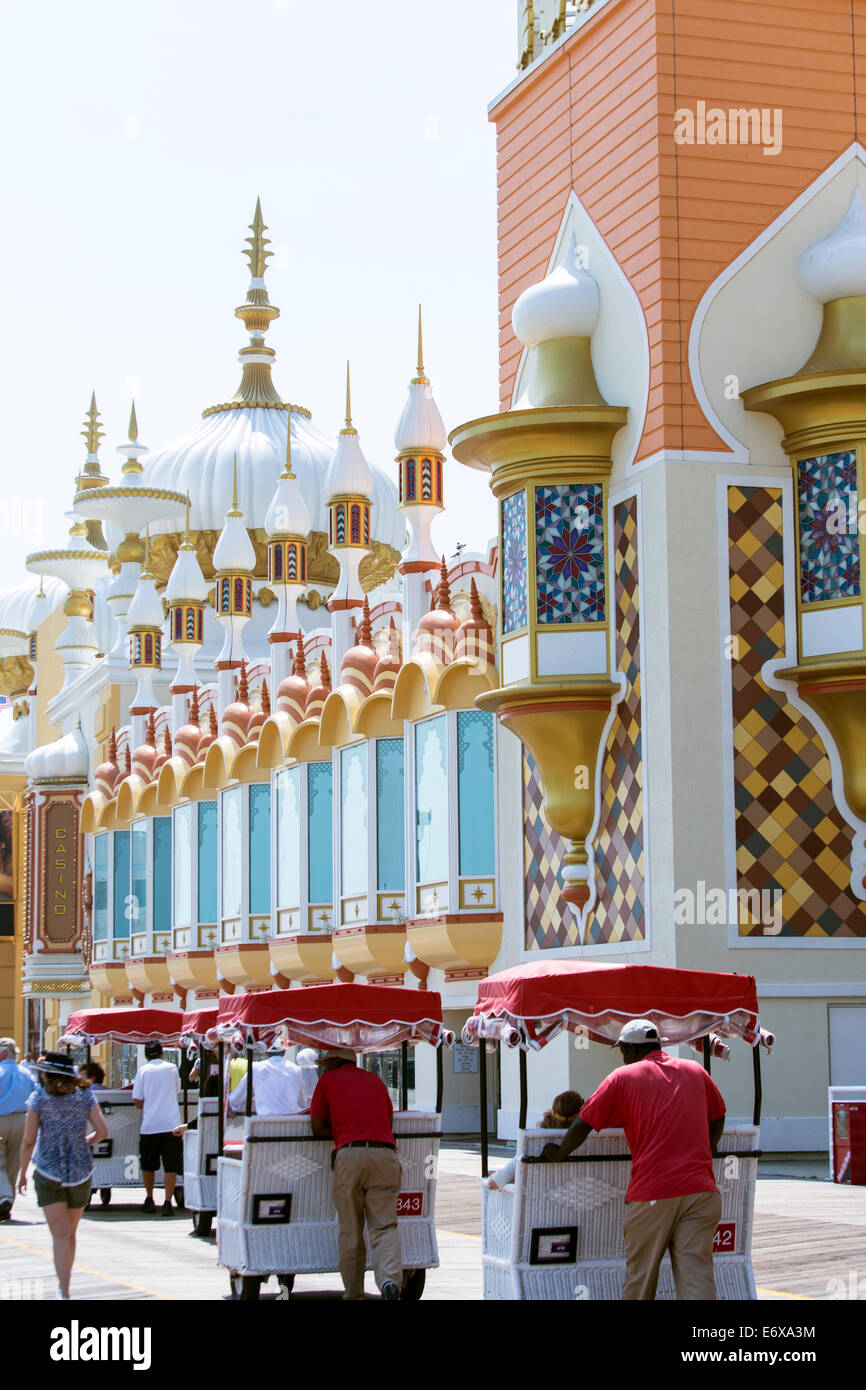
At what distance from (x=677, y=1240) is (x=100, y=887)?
41781 millimetres

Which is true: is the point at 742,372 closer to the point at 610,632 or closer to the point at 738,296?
the point at 738,296

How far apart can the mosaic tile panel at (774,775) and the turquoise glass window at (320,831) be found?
12318 millimetres

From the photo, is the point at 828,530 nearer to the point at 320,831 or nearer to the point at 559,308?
the point at 559,308

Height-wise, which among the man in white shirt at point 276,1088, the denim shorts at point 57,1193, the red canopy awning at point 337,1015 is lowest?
the denim shorts at point 57,1193

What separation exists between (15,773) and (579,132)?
47.7 m

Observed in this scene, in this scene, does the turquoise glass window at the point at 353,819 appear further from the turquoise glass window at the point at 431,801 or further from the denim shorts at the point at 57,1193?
the denim shorts at the point at 57,1193

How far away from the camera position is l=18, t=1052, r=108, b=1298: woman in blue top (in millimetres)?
13789

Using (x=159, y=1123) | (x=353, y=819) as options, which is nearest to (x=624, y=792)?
(x=159, y=1123)

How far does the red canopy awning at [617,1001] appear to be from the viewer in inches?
537

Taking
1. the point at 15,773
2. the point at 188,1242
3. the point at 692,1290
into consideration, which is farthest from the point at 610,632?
the point at 15,773

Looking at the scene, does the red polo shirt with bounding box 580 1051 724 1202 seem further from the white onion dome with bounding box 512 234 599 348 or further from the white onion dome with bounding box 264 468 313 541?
the white onion dome with bounding box 264 468 313 541

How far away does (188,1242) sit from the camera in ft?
61.5

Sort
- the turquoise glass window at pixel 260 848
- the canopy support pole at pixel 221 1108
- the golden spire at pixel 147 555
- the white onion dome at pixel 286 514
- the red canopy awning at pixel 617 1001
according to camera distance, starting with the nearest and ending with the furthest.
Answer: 1. the red canopy awning at pixel 617 1001
2. the canopy support pole at pixel 221 1108
3. the turquoise glass window at pixel 260 848
4. the white onion dome at pixel 286 514
5. the golden spire at pixel 147 555

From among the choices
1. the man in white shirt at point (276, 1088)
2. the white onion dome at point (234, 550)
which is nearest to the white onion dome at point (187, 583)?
the white onion dome at point (234, 550)
